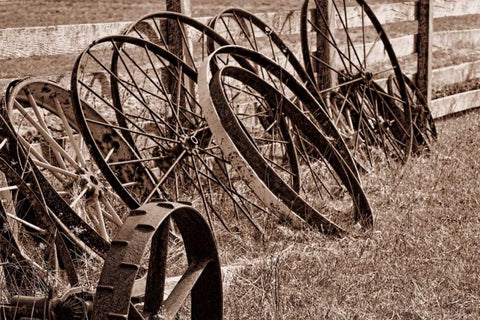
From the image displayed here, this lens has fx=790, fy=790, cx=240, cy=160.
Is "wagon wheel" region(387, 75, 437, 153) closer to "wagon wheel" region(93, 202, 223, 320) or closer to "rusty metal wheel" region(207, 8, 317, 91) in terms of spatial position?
"rusty metal wheel" region(207, 8, 317, 91)

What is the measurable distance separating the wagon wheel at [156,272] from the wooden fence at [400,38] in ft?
7.03

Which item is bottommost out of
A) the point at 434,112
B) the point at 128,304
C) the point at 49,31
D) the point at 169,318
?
the point at 434,112

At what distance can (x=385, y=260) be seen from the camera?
13.9ft

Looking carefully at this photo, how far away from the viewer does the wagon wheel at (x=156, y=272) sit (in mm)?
2670

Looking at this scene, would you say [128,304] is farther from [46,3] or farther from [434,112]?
[46,3]

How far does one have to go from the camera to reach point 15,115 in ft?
16.5

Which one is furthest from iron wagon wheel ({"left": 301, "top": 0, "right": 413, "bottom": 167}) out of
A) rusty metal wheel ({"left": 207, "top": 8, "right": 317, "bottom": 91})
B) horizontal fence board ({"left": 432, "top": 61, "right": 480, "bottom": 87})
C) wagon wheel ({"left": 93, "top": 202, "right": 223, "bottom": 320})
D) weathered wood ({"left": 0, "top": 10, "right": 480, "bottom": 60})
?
wagon wheel ({"left": 93, "top": 202, "right": 223, "bottom": 320})

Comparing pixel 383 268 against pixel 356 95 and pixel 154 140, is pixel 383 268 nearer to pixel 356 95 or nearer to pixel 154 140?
pixel 154 140

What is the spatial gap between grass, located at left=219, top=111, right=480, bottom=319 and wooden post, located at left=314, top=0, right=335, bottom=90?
169 cm

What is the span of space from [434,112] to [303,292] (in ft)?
17.4

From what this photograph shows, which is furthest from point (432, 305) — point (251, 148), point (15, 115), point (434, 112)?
point (434, 112)

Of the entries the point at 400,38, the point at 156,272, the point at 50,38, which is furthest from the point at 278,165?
the point at 400,38

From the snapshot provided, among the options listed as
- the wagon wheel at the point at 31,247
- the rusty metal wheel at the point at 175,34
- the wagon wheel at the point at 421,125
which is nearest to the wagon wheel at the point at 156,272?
the wagon wheel at the point at 31,247

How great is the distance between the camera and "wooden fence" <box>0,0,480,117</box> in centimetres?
512
